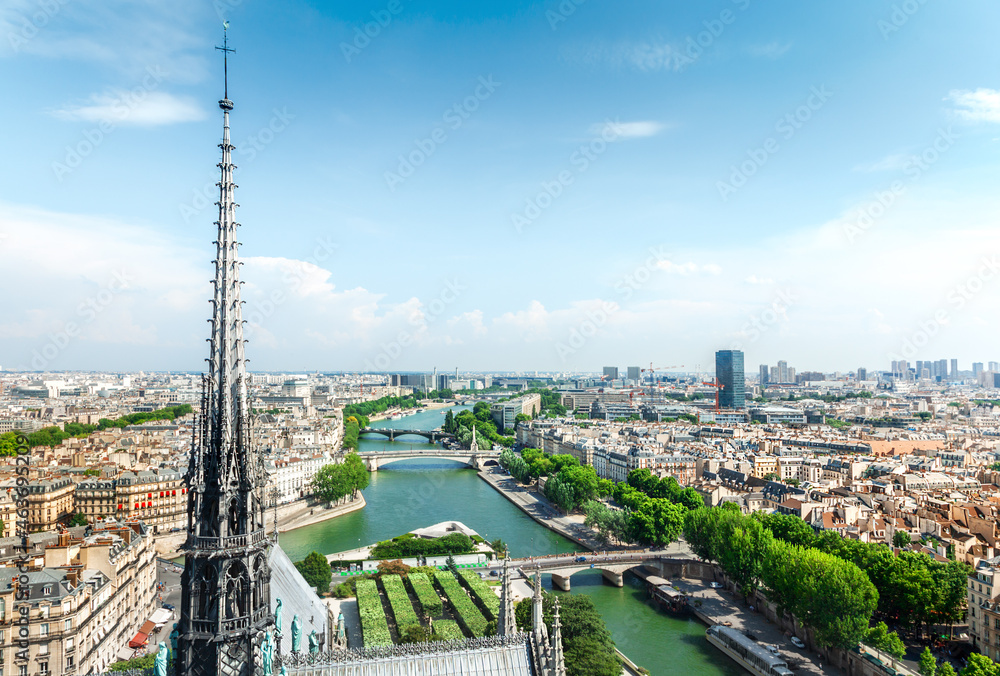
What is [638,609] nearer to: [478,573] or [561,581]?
[561,581]

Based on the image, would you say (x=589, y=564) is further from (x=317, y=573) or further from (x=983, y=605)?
(x=983, y=605)

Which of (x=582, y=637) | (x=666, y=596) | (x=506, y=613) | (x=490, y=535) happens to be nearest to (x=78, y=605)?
(x=582, y=637)

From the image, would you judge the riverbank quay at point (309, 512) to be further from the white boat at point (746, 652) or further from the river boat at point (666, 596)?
the white boat at point (746, 652)

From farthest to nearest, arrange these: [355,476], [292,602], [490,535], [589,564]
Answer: [355,476]
[490,535]
[589,564]
[292,602]

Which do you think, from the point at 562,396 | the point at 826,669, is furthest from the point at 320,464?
the point at 562,396

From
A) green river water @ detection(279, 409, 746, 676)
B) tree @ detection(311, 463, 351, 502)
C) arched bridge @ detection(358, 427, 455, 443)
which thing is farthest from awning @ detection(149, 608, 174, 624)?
arched bridge @ detection(358, 427, 455, 443)

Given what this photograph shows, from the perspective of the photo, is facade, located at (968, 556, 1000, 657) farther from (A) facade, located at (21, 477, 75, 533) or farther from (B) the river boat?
(A) facade, located at (21, 477, 75, 533)
